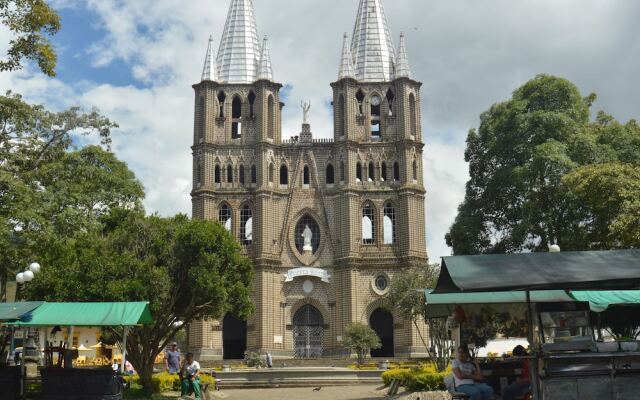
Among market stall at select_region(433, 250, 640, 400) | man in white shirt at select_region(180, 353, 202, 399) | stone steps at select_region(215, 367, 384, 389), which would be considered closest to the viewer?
market stall at select_region(433, 250, 640, 400)

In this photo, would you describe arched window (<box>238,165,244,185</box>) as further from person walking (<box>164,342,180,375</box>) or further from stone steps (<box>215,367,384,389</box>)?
person walking (<box>164,342,180,375</box>)

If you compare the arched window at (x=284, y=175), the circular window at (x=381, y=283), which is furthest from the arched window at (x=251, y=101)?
the circular window at (x=381, y=283)

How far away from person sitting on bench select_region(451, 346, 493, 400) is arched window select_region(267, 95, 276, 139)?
4033 centimetres

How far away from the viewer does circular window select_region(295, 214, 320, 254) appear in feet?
166

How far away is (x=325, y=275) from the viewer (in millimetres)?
49625

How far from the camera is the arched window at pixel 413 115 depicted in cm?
5231

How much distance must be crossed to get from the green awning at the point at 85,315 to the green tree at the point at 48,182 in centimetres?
886

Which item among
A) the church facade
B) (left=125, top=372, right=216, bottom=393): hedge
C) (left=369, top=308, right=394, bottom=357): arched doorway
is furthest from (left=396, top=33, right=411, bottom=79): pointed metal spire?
(left=125, top=372, right=216, bottom=393): hedge

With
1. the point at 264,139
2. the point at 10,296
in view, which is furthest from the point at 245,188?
the point at 10,296

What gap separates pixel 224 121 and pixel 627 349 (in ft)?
145

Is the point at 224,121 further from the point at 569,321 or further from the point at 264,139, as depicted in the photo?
the point at 569,321

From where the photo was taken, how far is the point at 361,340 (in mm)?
44156

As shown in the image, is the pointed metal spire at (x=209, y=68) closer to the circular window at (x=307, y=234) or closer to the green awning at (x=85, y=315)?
the circular window at (x=307, y=234)

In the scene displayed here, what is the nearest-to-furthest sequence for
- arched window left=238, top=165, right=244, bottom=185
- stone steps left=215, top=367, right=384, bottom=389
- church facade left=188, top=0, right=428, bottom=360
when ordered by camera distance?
stone steps left=215, top=367, right=384, bottom=389, church facade left=188, top=0, right=428, bottom=360, arched window left=238, top=165, right=244, bottom=185
